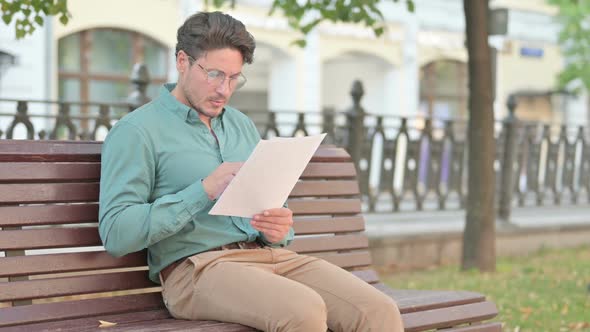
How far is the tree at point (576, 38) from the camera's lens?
25578 mm

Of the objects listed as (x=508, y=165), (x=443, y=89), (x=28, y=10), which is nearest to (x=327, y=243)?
(x=28, y=10)

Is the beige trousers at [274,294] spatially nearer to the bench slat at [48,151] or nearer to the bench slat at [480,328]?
the bench slat at [48,151]

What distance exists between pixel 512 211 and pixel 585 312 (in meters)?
5.44

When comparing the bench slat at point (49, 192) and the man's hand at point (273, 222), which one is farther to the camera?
the bench slat at point (49, 192)

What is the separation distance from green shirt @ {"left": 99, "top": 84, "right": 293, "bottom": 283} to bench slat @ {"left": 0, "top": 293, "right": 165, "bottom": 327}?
0.11 m

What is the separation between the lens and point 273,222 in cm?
358

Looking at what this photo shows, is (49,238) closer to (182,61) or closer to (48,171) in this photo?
(48,171)

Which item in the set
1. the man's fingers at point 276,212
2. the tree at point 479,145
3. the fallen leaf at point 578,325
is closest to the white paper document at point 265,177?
the man's fingers at point 276,212

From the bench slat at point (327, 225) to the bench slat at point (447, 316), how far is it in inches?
27.1

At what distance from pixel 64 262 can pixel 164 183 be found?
498mm

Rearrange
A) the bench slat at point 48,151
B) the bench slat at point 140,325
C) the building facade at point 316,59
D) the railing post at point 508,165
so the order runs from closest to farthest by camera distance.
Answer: the bench slat at point 140,325 → the bench slat at point 48,151 → the railing post at point 508,165 → the building facade at point 316,59

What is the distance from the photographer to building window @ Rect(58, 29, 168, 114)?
20391 mm

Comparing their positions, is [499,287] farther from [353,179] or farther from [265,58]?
[265,58]

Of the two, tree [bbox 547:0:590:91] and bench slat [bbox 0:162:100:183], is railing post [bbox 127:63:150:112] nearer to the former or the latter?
bench slat [bbox 0:162:100:183]
